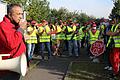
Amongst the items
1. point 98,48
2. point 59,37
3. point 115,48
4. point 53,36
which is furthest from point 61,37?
point 115,48

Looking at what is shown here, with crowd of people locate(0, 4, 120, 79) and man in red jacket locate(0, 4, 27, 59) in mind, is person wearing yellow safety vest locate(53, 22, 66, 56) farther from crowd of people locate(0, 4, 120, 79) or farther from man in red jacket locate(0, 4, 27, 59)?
man in red jacket locate(0, 4, 27, 59)

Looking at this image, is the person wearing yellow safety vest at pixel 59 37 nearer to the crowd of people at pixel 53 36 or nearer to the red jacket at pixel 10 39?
the crowd of people at pixel 53 36

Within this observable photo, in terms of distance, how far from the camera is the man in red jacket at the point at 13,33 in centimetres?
439

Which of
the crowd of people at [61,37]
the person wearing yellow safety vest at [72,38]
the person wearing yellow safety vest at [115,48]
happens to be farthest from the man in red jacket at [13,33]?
the person wearing yellow safety vest at [72,38]

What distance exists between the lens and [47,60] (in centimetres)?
1608

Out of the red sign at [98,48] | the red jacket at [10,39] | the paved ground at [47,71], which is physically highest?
the red jacket at [10,39]

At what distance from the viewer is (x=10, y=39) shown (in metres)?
4.36

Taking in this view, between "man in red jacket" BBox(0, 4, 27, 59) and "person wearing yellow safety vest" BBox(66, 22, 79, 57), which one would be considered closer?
"man in red jacket" BBox(0, 4, 27, 59)

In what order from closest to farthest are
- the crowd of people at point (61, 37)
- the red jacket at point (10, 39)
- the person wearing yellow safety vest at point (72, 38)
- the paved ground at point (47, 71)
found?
1. the red jacket at point (10, 39)
2. the paved ground at point (47, 71)
3. the crowd of people at point (61, 37)
4. the person wearing yellow safety vest at point (72, 38)

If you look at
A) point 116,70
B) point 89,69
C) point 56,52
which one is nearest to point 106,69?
point 89,69

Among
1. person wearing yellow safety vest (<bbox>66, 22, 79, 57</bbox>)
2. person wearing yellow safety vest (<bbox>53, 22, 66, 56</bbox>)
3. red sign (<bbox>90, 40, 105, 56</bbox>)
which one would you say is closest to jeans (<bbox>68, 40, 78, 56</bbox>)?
person wearing yellow safety vest (<bbox>66, 22, 79, 57</bbox>)

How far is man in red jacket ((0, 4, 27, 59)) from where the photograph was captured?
173 inches

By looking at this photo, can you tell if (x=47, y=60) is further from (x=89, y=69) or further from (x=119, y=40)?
(x=119, y=40)

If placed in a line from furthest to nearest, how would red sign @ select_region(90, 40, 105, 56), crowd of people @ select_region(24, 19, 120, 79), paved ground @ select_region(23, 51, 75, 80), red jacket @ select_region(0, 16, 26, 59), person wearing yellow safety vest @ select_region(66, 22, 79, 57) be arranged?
1. person wearing yellow safety vest @ select_region(66, 22, 79, 57)
2. crowd of people @ select_region(24, 19, 120, 79)
3. red sign @ select_region(90, 40, 105, 56)
4. paved ground @ select_region(23, 51, 75, 80)
5. red jacket @ select_region(0, 16, 26, 59)
